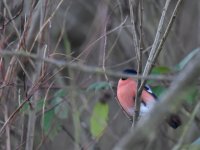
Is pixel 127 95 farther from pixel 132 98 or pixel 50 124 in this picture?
pixel 50 124

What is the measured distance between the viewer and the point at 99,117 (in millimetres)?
2756

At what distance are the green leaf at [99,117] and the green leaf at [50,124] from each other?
1.17 ft

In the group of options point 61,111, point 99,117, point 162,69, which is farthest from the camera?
point 61,111

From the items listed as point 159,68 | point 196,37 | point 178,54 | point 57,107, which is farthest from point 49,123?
point 196,37

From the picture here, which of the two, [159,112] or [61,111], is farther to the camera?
[61,111]

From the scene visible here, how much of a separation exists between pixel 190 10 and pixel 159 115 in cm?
499

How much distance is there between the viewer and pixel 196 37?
5.79 m

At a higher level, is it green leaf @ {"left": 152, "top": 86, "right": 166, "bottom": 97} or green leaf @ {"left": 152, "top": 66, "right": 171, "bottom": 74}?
green leaf @ {"left": 152, "top": 66, "right": 171, "bottom": 74}

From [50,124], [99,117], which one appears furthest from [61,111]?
[99,117]

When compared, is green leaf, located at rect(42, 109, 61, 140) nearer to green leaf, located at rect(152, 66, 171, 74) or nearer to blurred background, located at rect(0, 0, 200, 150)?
blurred background, located at rect(0, 0, 200, 150)

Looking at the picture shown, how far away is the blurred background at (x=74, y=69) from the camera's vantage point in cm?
289

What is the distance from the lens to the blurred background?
9.50 ft

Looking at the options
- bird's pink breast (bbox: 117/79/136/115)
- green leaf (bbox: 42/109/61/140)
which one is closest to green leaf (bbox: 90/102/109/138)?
green leaf (bbox: 42/109/61/140)

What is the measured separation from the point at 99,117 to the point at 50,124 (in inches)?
25.8
